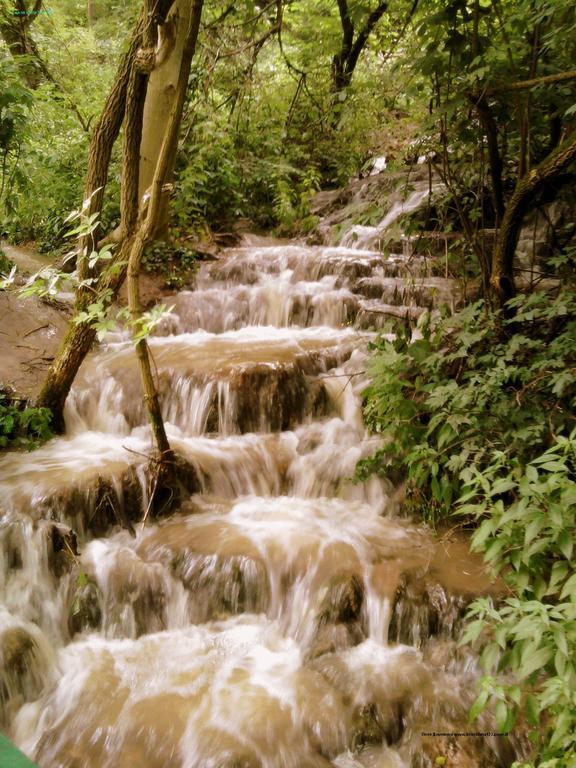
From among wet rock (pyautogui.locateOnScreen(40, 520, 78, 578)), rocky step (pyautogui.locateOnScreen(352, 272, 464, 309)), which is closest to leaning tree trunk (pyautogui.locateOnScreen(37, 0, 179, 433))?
wet rock (pyautogui.locateOnScreen(40, 520, 78, 578))

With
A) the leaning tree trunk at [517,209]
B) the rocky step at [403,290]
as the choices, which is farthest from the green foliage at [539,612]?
the rocky step at [403,290]

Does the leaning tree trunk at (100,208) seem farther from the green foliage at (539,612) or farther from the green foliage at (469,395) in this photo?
the green foliage at (539,612)

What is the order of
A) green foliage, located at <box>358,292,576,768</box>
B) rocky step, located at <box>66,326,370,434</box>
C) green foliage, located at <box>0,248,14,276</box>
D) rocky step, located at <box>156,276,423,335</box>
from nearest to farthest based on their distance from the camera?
green foliage, located at <box>358,292,576,768</box> < rocky step, located at <box>66,326,370,434</box> < green foliage, located at <box>0,248,14,276</box> < rocky step, located at <box>156,276,423,335</box>

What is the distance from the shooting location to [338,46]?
460 inches

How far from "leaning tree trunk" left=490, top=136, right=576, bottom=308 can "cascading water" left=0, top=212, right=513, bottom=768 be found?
74.6 inches

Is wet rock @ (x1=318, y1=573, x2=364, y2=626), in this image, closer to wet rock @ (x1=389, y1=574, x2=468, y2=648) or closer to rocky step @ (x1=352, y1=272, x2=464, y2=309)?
wet rock @ (x1=389, y1=574, x2=468, y2=648)

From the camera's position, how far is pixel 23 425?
203 inches

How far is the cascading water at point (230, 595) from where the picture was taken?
3.17 meters

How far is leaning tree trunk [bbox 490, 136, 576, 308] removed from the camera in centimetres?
362

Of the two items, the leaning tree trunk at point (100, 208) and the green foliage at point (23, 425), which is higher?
the leaning tree trunk at point (100, 208)

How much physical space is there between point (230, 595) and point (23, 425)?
2.59m

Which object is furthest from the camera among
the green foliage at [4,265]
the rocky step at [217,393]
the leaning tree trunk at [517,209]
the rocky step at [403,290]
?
the rocky step at [403,290]

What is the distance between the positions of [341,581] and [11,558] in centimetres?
233

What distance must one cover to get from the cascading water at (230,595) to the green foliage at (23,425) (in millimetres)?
151
